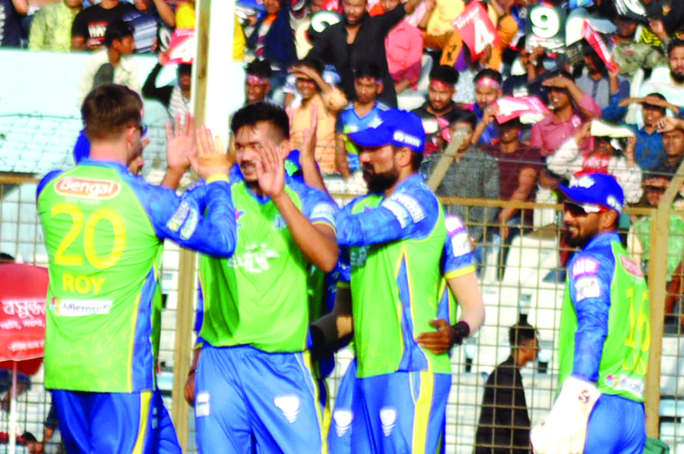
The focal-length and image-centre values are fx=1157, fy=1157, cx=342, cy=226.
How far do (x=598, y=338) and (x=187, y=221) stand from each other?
79.2 inches

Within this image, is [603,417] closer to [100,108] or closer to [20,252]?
[100,108]

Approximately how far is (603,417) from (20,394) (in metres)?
4.20

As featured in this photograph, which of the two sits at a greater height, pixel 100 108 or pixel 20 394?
pixel 100 108

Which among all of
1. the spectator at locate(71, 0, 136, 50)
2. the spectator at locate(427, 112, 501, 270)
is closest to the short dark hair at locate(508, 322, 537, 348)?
the spectator at locate(427, 112, 501, 270)

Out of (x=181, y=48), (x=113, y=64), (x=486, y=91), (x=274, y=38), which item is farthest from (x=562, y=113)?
(x=113, y=64)

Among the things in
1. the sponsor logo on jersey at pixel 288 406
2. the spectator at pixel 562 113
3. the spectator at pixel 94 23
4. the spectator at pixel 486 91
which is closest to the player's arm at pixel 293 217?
the sponsor logo on jersey at pixel 288 406

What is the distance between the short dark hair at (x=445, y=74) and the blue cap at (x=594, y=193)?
5.04 meters

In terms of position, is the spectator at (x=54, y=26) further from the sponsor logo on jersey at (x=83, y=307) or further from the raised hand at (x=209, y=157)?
the sponsor logo on jersey at (x=83, y=307)

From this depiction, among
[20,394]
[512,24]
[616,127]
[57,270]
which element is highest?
[512,24]

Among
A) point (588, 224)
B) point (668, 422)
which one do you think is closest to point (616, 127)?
point (668, 422)

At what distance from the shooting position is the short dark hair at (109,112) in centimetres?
516

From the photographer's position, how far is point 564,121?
11008 millimetres

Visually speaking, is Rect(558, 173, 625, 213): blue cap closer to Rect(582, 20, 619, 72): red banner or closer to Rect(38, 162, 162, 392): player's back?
Rect(38, 162, 162, 392): player's back

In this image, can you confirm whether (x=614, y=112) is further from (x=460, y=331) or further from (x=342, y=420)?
(x=342, y=420)
